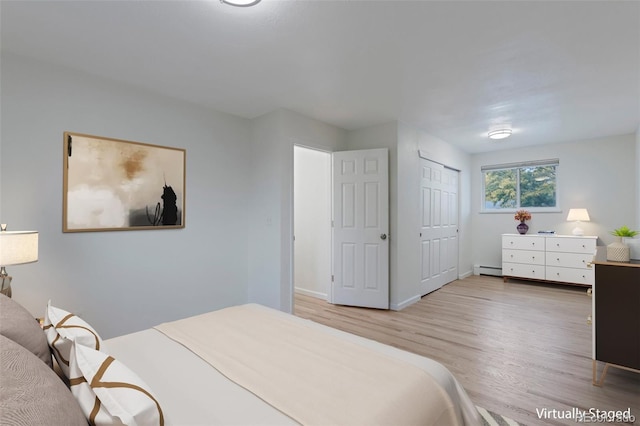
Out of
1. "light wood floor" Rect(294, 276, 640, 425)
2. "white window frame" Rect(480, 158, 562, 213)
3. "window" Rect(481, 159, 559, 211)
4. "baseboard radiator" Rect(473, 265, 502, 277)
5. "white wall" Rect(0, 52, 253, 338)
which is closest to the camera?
"light wood floor" Rect(294, 276, 640, 425)

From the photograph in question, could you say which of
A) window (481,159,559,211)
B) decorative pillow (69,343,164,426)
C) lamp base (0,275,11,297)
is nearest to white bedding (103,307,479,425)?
decorative pillow (69,343,164,426)

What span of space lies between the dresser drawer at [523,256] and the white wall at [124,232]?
461 centimetres

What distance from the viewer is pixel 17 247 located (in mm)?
1819

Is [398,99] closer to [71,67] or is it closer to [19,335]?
[71,67]

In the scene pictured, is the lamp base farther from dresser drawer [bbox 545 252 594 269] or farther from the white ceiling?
dresser drawer [bbox 545 252 594 269]

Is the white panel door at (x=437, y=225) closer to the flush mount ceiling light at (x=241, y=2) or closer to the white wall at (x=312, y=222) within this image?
the white wall at (x=312, y=222)

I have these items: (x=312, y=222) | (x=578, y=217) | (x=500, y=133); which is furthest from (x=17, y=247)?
(x=578, y=217)

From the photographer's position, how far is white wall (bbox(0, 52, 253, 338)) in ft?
7.65

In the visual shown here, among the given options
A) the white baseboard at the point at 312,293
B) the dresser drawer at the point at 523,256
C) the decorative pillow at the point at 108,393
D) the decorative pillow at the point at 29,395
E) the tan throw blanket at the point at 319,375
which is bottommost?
the white baseboard at the point at 312,293

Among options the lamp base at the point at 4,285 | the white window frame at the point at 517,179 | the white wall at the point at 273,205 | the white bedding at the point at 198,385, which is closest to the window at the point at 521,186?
the white window frame at the point at 517,179

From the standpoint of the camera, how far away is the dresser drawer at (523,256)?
5211mm

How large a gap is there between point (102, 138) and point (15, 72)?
67cm

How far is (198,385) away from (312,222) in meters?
3.71

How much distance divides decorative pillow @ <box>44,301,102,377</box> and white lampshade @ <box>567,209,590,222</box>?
20.8 feet
